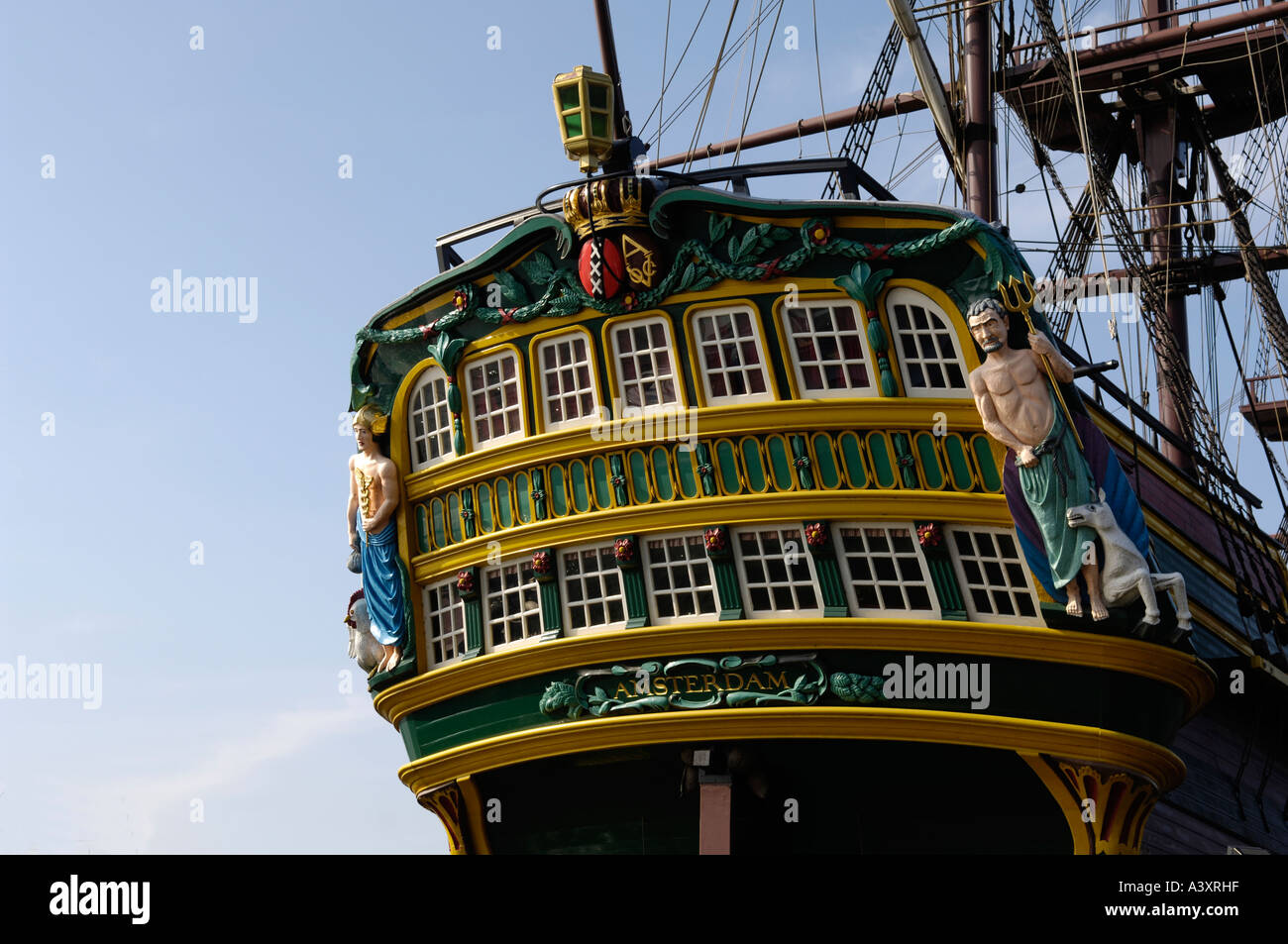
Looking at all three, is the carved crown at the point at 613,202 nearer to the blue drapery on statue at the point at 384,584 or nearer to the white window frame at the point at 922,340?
the white window frame at the point at 922,340

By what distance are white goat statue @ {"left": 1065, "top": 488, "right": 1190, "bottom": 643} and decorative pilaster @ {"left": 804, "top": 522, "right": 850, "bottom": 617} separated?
6.84ft

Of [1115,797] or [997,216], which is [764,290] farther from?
[997,216]

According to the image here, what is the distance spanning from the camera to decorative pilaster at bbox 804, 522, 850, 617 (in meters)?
14.9

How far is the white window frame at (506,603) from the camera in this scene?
1612 centimetres

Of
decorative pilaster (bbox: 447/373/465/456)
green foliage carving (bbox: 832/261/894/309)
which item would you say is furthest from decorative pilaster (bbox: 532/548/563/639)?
green foliage carving (bbox: 832/261/894/309)

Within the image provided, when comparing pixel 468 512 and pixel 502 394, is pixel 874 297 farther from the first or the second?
pixel 468 512

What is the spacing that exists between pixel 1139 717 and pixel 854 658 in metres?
2.47

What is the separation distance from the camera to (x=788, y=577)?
15125mm

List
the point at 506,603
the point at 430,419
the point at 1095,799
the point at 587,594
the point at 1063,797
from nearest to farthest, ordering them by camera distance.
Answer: the point at 1095,799, the point at 1063,797, the point at 587,594, the point at 506,603, the point at 430,419

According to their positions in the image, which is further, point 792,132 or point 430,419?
point 792,132

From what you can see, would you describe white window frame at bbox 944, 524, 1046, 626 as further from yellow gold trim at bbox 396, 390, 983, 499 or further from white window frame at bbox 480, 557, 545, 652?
white window frame at bbox 480, 557, 545, 652

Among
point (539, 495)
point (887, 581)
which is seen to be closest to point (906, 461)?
point (887, 581)

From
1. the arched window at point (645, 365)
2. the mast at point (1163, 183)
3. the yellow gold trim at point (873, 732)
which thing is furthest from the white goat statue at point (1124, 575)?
the mast at point (1163, 183)

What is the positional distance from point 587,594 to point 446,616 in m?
1.86
